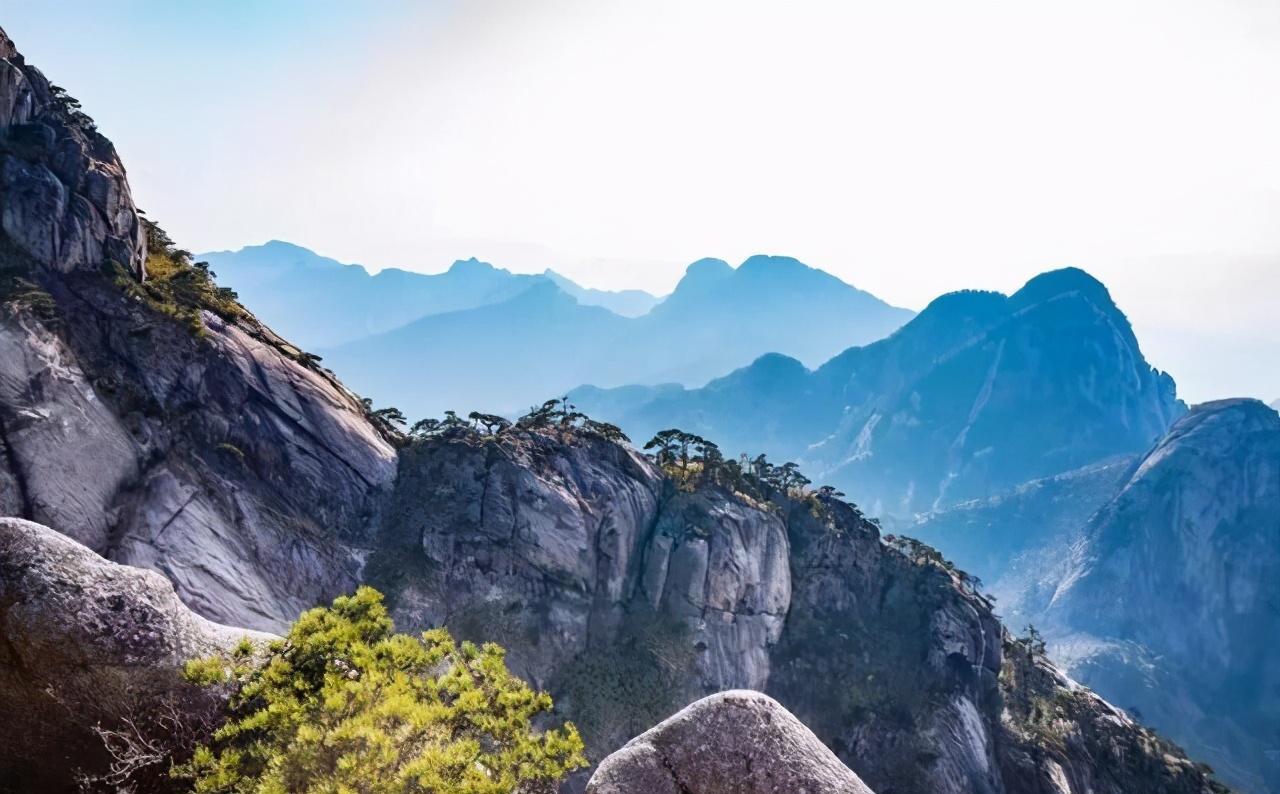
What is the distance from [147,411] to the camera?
130 ft

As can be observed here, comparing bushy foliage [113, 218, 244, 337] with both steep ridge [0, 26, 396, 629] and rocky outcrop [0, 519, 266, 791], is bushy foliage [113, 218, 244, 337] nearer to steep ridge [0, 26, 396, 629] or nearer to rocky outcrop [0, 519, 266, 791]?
steep ridge [0, 26, 396, 629]

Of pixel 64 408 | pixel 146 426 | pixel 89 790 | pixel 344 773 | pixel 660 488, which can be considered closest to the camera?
pixel 344 773

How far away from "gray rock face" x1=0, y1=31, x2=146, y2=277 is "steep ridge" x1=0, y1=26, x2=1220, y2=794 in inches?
14.1

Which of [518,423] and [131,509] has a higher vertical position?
[518,423]

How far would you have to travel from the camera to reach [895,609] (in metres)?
67.4

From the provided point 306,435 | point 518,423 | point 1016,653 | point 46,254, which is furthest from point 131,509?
point 1016,653

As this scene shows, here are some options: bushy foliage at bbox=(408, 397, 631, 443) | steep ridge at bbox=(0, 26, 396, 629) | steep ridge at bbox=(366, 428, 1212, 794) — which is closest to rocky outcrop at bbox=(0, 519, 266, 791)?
steep ridge at bbox=(0, 26, 396, 629)

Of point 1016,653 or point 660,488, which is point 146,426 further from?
point 1016,653

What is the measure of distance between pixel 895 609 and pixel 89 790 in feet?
223

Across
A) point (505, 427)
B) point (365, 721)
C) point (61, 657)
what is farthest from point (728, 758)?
point (505, 427)

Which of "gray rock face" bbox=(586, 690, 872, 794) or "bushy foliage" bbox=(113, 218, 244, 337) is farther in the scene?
"bushy foliage" bbox=(113, 218, 244, 337)

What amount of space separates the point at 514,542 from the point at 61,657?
39626 millimetres

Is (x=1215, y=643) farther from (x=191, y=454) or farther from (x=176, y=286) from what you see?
(x=176, y=286)

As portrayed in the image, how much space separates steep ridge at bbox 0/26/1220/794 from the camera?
37.1m
